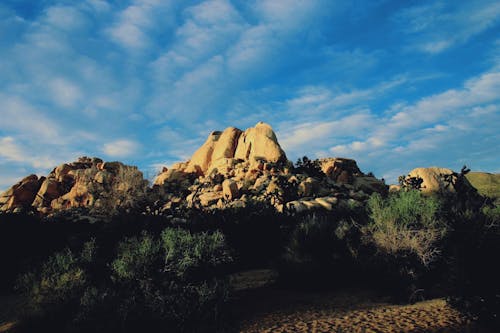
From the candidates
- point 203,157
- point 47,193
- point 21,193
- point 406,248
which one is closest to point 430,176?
point 406,248

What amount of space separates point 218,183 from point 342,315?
129 ft

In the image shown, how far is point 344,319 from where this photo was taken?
9648mm

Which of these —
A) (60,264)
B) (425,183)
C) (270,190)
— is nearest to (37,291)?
(60,264)

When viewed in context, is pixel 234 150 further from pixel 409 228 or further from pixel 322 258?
pixel 409 228

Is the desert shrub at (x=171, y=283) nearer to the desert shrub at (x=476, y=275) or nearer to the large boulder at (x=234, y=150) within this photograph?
the desert shrub at (x=476, y=275)

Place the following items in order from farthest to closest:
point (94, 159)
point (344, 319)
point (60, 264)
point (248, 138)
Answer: point (94, 159)
point (248, 138)
point (60, 264)
point (344, 319)

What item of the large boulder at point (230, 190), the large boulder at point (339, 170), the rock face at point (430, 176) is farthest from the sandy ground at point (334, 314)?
the large boulder at point (339, 170)

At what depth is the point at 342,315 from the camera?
998 cm

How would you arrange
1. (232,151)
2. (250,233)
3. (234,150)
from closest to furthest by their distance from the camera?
(250,233) → (232,151) → (234,150)

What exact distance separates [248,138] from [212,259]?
47844mm

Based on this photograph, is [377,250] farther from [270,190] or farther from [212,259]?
[270,190]

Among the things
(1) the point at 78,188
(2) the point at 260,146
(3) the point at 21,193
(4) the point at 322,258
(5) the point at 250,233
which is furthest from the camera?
(3) the point at 21,193

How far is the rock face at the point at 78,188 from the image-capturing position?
50844 mm

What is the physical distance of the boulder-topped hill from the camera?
A: 41250 millimetres
